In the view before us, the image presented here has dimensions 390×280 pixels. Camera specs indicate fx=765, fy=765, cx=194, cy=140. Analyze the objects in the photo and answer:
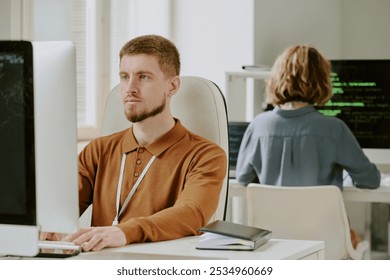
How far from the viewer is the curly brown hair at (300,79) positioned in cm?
264

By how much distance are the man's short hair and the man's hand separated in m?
0.50

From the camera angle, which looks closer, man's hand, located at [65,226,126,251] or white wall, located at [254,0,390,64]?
man's hand, located at [65,226,126,251]

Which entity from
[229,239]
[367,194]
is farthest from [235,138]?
[229,239]

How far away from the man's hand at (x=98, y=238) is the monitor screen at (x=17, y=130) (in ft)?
0.66

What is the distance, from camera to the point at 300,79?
2.67 m

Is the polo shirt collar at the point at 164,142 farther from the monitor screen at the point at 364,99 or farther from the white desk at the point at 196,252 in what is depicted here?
the monitor screen at the point at 364,99

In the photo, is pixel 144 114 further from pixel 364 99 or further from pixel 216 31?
pixel 216 31

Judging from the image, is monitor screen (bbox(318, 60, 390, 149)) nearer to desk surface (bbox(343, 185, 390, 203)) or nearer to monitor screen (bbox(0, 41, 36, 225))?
desk surface (bbox(343, 185, 390, 203))

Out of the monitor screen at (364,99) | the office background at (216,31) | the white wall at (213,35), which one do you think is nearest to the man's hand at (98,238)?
the office background at (216,31)

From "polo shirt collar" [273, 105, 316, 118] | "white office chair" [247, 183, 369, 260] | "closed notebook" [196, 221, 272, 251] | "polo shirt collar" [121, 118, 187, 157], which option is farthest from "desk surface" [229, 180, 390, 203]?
"closed notebook" [196, 221, 272, 251]

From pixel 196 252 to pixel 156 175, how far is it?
0.39m

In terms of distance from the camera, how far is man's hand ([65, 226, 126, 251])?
4.34 ft
